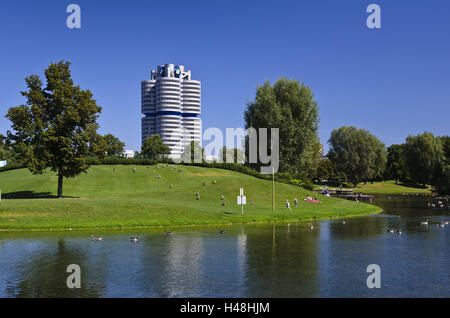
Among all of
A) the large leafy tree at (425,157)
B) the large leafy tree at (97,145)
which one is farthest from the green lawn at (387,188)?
the large leafy tree at (97,145)

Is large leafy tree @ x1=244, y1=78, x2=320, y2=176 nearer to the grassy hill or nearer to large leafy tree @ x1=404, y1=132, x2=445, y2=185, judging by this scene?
the grassy hill

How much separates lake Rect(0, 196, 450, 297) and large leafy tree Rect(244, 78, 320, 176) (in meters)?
58.7

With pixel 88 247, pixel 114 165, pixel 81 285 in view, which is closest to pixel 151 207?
pixel 88 247

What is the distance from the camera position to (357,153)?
174625mm

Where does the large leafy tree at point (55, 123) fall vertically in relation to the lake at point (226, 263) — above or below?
above

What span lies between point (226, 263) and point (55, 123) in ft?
155

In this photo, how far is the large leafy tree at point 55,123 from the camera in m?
64.3

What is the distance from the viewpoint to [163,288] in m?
23.9

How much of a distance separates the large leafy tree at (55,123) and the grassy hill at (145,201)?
6.46 meters

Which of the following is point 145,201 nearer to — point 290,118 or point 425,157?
point 290,118

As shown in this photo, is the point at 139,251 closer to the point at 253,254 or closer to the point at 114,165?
the point at 253,254

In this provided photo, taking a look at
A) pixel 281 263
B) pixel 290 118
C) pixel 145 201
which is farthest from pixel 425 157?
pixel 281 263

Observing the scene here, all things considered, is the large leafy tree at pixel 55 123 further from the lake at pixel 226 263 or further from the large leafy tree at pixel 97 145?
the lake at pixel 226 263
